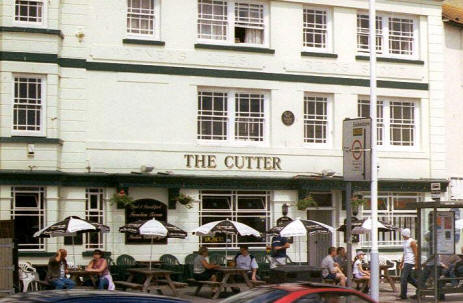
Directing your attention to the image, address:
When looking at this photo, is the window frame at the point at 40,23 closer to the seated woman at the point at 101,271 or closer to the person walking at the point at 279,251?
the seated woman at the point at 101,271

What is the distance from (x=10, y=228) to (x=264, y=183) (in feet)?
32.4

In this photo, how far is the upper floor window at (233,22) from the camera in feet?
91.4

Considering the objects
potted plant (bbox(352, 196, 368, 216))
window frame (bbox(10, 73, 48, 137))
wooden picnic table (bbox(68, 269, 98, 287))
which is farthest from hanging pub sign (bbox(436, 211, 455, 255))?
window frame (bbox(10, 73, 48, 137))

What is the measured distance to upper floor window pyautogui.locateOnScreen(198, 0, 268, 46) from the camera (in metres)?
27.9

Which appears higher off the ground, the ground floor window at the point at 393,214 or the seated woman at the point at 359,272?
the ground floor window at the point at 393,214

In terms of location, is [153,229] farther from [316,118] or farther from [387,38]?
[387,38]

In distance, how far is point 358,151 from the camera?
1653 centimetres

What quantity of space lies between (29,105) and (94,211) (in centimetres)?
379

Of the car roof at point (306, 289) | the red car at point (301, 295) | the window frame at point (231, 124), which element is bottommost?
the red car at point (301, 295)

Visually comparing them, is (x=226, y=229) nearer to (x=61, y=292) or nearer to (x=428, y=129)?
(x=428, y=129)

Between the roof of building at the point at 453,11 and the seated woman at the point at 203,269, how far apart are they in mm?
14041

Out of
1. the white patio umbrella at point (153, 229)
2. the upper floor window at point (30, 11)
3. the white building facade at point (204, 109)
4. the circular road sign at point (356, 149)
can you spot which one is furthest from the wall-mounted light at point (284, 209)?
the circular road sign at point (356, 149)

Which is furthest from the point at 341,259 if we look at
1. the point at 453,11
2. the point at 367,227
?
the point at 453,11

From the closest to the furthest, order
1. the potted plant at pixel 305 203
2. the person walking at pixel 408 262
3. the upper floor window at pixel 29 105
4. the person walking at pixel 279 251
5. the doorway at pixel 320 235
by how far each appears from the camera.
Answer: the person walking at pixel 408 262 → the person walking at pixel 279 251 → the upper floor window at pixel 29 105 → the potted plant at pixel 305 203 → the doorway at pixel 320 235
